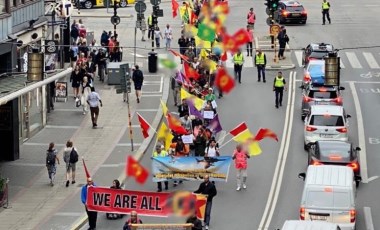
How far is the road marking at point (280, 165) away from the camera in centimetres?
3281

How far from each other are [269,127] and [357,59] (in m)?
15.4

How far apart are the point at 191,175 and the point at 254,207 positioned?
2417mm

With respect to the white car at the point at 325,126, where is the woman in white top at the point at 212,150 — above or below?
A: below

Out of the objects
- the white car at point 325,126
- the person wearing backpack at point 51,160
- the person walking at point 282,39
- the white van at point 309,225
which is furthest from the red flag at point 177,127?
the person walking at point 282,39

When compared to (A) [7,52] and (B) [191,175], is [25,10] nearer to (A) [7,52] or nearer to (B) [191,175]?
(A) [7,52]

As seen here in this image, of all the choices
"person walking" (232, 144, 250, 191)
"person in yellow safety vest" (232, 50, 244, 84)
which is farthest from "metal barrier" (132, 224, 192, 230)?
"person in yellow safety vest" (232, 50, 244, 84)

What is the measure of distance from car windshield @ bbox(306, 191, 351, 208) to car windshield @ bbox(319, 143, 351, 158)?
5.01 meters

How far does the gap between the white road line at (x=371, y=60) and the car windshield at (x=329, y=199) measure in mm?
26353

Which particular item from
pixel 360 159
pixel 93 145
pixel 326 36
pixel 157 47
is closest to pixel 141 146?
pixel 93 145

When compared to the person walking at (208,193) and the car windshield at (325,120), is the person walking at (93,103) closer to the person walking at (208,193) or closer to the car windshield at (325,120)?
the car windshield at (325,120)

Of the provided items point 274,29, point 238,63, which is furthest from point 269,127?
point 274,29

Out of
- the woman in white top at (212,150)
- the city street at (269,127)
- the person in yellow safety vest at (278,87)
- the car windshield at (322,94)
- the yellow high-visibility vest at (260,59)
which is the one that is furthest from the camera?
the yellow high-visibility vest at (260,59)

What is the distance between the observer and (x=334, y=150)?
3528 cm

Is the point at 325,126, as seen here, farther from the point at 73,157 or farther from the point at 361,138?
the point at 73,157
